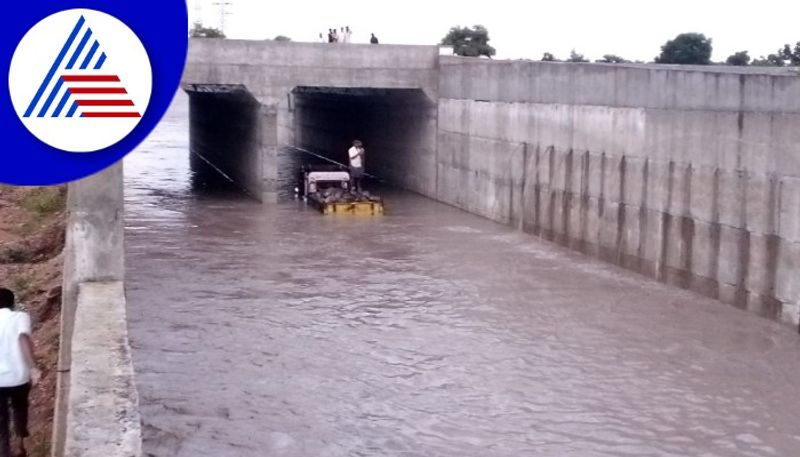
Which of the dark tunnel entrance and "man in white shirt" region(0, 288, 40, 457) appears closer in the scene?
"man in white shirt" region(0, 288, 40, 457)

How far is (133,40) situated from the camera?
2553 mm

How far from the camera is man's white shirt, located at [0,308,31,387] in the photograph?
7.35 meters

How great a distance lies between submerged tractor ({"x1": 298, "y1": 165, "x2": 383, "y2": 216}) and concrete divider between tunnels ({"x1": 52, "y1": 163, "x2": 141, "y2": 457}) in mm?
17989

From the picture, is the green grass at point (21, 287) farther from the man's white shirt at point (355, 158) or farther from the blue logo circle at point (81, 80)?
the blue logo circle at point (81, 80)

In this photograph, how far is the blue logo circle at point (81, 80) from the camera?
2.44 metres

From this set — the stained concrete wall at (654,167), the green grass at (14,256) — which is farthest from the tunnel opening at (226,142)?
the green grass at (14,256)

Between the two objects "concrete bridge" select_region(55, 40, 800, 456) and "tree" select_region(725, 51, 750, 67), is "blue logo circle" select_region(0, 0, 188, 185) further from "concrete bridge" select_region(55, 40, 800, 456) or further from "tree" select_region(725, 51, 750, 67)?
"tree" select_region(725, 51, 750, 67)

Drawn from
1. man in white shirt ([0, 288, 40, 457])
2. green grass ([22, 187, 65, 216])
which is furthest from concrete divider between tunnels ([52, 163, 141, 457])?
green grass ([22, 187, 65, 216])

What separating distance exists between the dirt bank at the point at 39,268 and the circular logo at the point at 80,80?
26.0 ft

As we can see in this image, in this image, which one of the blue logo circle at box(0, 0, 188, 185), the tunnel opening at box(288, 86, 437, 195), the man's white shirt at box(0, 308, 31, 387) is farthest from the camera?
the tunnel opening at box(288, 86, 437, 195)

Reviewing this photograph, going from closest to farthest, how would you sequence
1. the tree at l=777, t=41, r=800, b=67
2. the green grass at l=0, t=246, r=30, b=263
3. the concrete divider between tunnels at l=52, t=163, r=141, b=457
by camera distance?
the concrete divider between tunnels at l=52, t=163, r=141, b=457 < the green grass at l=0, t=246, r=30, b=263 < the tree at l=777, t=41, r=800, b=67

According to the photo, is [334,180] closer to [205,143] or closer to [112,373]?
[205,143]

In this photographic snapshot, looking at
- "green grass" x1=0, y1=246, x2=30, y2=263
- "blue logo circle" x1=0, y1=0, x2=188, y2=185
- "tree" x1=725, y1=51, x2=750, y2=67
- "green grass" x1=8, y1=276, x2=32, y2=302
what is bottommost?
"green grass" x1=8, y1=276, x2=32, y2=302

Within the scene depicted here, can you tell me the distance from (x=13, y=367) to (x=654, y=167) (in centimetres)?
1398
